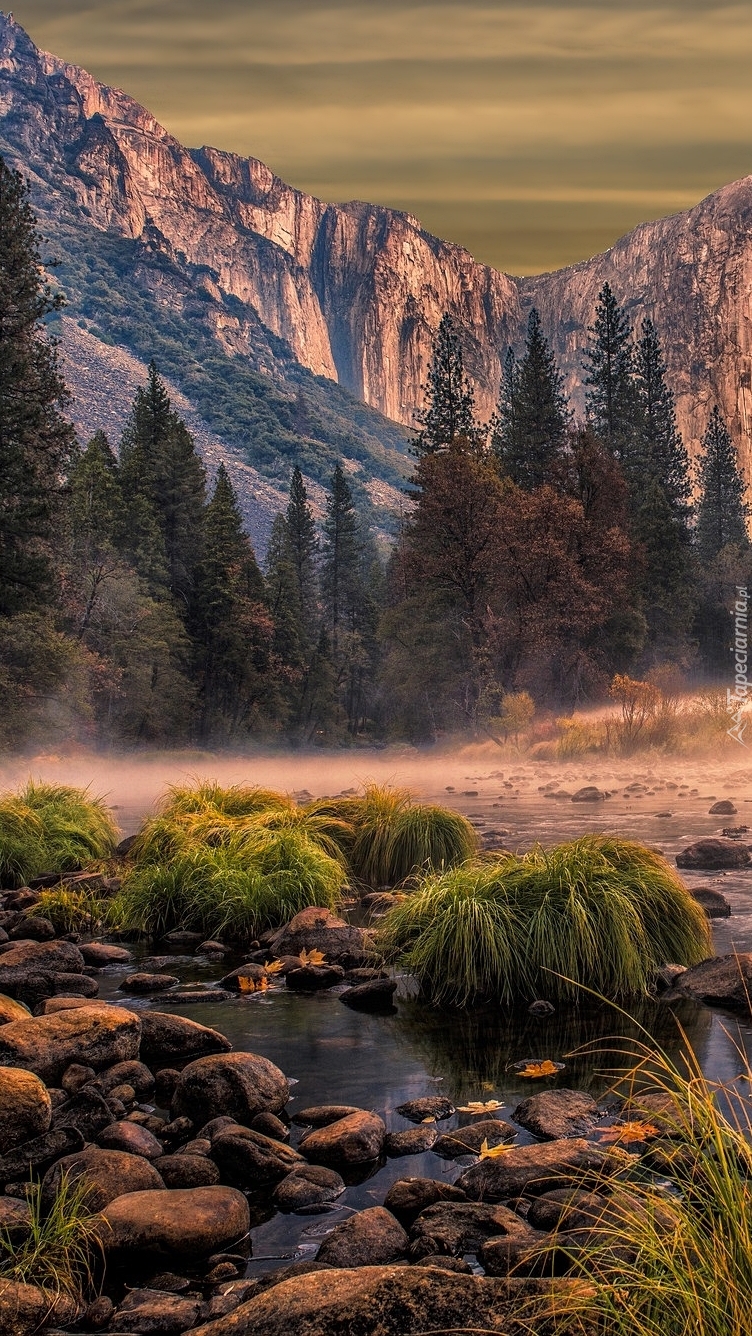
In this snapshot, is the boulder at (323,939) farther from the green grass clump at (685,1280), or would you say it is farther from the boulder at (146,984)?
the green grass clump at (685,1280)

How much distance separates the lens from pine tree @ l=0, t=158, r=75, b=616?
31.9 metres

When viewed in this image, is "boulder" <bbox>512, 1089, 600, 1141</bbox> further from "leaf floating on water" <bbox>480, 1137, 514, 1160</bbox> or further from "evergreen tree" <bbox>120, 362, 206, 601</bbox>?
"evergreen tree" <bbox>120, 362, 206, 601</bbox>

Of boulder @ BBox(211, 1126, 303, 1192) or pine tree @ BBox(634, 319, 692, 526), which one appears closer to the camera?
boulder @ BBox(211, 1126, 303, 1192)

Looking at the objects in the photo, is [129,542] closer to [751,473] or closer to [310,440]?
[310,440]

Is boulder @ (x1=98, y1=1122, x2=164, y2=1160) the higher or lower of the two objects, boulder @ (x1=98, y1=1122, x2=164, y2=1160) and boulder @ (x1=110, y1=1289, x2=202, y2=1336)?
the higher

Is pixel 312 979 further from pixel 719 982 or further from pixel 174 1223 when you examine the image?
pixel 174 1223

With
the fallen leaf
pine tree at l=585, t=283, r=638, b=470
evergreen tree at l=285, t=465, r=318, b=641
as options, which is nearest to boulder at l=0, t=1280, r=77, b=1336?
the fallen leaf

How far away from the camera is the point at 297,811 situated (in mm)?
13961

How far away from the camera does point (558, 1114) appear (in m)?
5.83

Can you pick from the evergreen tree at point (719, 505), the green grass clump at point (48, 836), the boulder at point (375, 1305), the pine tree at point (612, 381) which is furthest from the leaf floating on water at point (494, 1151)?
the evergreen tree at point (719, 505)

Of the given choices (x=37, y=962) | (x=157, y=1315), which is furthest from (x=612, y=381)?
(x=157, y=1315)

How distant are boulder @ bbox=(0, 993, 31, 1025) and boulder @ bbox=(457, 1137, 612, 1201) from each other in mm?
2952

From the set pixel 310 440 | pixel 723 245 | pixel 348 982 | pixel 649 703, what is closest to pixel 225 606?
pixel 649 703

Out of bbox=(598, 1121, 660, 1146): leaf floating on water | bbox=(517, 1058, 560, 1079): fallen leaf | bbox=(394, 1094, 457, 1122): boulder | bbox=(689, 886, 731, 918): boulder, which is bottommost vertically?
bbox=(394, 1094, 457, 1122): boulder
